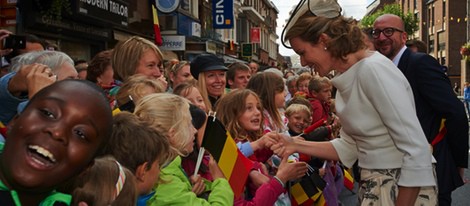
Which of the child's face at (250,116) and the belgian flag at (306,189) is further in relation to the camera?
the belgian flag at (306,189)

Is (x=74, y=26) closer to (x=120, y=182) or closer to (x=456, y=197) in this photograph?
(x=456, y=197)

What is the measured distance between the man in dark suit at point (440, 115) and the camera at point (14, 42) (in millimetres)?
3293

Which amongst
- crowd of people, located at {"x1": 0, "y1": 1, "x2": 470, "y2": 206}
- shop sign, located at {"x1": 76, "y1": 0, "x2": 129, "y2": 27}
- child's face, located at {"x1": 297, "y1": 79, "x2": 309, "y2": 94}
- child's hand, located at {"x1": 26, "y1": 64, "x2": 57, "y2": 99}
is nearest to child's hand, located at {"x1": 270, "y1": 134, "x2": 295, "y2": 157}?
crowd of people, located at {"x1": 0, "y1": 1, "x2": 470, "y2": 206}

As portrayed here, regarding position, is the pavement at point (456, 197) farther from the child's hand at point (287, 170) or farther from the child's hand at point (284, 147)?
the child's hand at point (284, 147)

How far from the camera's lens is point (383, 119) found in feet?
8.61

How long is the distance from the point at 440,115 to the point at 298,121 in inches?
99.5

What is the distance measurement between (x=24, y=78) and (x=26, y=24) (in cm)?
791

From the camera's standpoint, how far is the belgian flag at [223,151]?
300cm

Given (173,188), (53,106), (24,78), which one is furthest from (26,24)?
(53,106)

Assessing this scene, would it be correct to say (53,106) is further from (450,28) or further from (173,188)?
(450,28)

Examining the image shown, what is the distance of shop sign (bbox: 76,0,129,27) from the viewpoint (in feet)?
36.6

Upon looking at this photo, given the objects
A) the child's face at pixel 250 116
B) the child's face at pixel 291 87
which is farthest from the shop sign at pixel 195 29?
the child's face at pixel 250 116

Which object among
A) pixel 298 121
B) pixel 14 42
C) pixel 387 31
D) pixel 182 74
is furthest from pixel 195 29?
pixel 387 31

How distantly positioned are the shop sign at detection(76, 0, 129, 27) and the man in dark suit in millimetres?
8672
